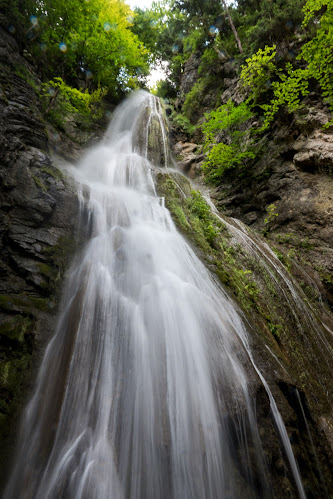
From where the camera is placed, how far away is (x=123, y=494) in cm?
223

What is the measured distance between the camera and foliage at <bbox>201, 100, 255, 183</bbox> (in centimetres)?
970

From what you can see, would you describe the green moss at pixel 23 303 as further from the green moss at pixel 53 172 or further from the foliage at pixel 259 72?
the foliage at pixel 259 72

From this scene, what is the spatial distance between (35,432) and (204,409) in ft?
6.18

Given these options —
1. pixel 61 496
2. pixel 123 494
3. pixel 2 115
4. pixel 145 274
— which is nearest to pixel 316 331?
pixel 145 274

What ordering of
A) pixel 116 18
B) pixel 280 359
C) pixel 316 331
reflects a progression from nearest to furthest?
pixel 280 359, pixel 316 331, pixel 116 18

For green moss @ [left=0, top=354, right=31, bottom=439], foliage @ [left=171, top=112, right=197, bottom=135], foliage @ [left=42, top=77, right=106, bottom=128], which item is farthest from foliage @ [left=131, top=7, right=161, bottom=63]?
green moss @ [left=0, top=354, right=31, bottom=439]

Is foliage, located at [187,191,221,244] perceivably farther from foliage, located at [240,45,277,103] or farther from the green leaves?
the green leaves

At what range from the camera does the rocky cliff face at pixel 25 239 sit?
2.94 m

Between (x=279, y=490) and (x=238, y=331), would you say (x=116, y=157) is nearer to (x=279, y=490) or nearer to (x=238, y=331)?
(x=238, y=331)

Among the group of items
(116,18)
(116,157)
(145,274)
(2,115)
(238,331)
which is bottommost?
(238,331)

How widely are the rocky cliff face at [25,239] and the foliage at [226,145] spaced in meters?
7.03

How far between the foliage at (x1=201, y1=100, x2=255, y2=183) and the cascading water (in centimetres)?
760

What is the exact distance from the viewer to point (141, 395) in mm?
2818

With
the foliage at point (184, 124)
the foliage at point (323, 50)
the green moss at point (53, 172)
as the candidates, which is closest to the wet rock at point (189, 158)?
the foliage at point (184, 124)
